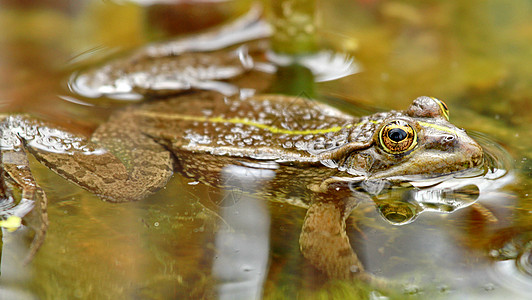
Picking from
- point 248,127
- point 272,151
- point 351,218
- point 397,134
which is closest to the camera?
point 397,134

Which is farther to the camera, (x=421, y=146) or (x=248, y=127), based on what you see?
(x=248, y=127)

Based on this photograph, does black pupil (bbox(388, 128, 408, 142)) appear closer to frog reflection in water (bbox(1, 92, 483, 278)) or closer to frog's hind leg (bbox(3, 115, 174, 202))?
frog reflection in water (bbox(1, 92, 483, 278))

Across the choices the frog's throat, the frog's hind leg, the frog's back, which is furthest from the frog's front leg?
the frog's hind leg

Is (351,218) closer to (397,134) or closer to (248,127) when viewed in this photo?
(397,134)

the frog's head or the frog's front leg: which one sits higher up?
the frog's head

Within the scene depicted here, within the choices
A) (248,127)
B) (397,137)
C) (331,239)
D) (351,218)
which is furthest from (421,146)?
(248,127)

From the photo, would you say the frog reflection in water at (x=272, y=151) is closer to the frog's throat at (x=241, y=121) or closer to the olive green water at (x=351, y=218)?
the frog's throat at (x=241, y=121)

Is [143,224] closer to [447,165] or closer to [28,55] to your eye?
[447,165]

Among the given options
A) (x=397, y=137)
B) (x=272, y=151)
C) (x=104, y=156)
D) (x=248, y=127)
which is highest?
(x=397, y=137)
